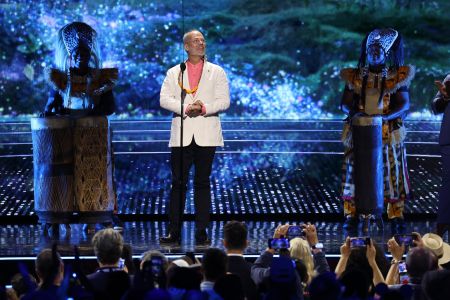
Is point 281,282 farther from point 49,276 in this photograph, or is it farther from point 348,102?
point 348,102

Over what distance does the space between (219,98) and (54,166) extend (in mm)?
1465

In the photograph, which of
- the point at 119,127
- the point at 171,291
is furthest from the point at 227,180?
the point at 171,291

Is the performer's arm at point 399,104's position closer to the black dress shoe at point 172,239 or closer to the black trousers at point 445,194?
the black trousers at point 445,194

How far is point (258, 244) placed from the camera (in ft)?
30.9

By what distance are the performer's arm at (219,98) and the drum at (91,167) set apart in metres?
0.99

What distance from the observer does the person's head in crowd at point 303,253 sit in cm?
715

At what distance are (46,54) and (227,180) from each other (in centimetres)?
215

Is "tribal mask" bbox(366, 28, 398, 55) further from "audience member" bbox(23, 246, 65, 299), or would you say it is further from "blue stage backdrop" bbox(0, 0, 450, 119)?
"audience member" bbox(23, 246, 65, 299)

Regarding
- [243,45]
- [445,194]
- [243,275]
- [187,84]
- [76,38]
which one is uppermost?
[243,45]

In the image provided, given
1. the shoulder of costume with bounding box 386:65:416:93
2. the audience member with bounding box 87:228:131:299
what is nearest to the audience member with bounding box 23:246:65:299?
the audience member with bounding box 87:228:131:299

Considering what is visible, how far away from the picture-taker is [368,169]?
10188 mm

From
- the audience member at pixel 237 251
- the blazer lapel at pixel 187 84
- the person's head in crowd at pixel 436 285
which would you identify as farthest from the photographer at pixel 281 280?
the blazer lapel at pixel 187 84

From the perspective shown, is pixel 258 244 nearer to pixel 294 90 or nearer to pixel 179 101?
pixel 179 101

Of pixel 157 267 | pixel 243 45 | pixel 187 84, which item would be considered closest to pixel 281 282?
pixel 157 267
